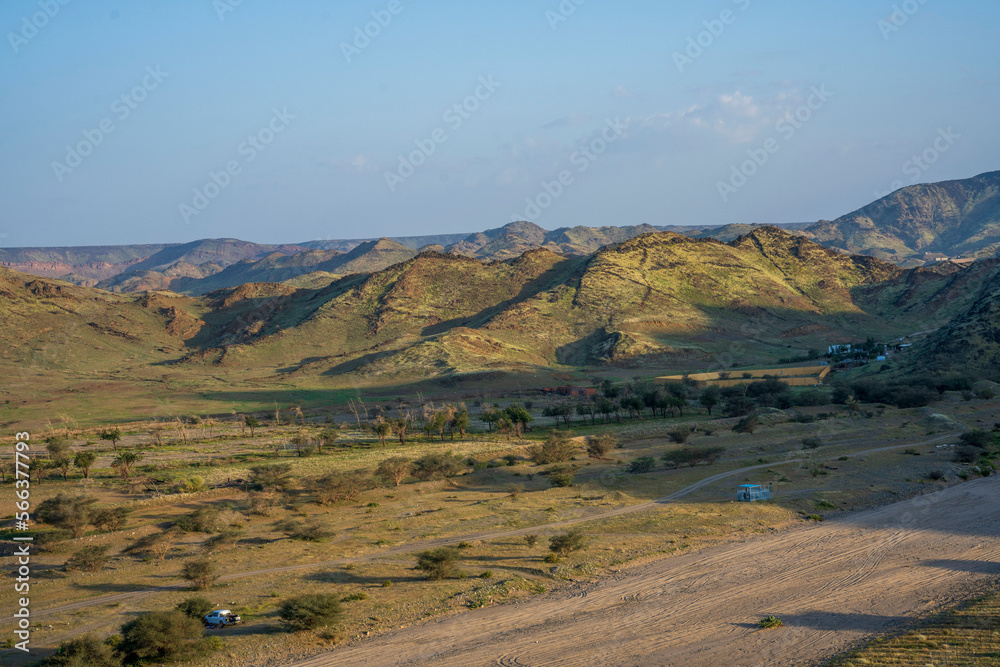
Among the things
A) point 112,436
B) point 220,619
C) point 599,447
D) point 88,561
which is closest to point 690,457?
point 599,447

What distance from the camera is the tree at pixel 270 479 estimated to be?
45031 mm

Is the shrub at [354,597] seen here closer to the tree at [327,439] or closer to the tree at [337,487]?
the tree at [337,487]

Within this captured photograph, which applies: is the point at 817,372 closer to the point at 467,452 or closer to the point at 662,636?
the point at 467,452

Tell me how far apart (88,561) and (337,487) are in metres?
14.9

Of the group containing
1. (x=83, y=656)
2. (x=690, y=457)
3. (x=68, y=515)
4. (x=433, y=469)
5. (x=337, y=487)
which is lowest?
(x=690, y=457)

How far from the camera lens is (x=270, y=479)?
1779 inches

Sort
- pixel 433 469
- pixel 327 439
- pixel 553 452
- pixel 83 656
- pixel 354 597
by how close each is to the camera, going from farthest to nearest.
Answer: pixel 327 439 → pixel 553 452 → pixel 433 469 → pixel 354 597 → pixel 83 656

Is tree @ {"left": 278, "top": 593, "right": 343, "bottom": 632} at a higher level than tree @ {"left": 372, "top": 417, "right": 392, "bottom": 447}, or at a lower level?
lower

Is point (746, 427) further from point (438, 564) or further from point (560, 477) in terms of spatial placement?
point (438, 564)

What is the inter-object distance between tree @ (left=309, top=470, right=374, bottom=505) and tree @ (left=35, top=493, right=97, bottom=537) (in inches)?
476

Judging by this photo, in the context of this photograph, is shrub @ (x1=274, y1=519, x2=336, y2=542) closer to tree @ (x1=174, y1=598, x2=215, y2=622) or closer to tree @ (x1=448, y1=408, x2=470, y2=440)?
tree @ (x1=174, y1=598, x2=215, y2=622)

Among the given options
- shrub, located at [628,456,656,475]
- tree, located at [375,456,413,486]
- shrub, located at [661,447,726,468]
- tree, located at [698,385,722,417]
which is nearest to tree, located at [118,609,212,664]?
tree, located at [375,456,413,486]

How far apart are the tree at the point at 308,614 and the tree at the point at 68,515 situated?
60.9 feet

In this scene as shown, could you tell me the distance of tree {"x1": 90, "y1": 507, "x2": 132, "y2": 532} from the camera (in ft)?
119
